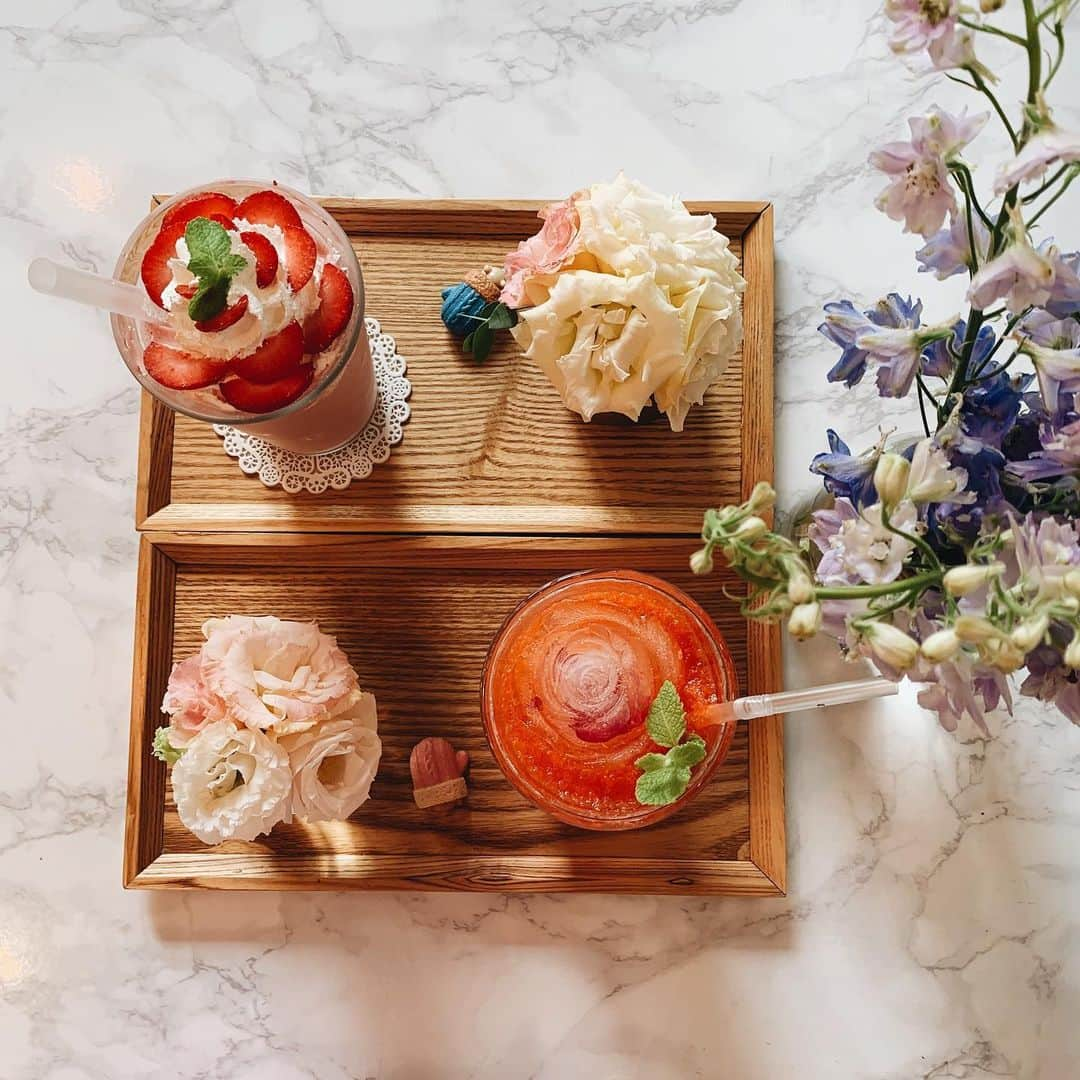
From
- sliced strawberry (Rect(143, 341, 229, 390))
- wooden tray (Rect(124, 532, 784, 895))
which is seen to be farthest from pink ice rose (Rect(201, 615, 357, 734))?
sliced strawberry (Rect(143, 341, 229, 390))

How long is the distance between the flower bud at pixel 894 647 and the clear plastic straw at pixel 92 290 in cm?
61

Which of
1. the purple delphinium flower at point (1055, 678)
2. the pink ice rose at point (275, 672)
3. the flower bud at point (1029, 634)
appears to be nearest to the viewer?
the flower bud at point (1029, 634)

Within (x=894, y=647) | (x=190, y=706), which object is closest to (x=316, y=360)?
(x=190, y=706)

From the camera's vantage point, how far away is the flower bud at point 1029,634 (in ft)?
1.77

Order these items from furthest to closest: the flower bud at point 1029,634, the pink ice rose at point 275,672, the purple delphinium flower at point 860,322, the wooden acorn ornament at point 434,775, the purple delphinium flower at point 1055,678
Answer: the wooden acorn ornament at point 434,775 < the pink ice rose at point 275,672 < the purple delphinium flower at point 860,322 < the purple delphinium flower at point 1055,678 < the flower bud at point 1029,634

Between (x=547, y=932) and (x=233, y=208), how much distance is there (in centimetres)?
78

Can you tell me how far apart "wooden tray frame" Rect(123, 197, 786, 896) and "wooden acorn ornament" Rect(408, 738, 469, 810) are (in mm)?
69

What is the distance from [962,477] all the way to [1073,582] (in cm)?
15

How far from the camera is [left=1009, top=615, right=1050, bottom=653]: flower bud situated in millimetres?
541

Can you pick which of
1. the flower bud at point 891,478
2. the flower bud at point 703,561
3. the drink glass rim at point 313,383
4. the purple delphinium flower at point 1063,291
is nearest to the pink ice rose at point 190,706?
the drink glass rim at point 313,383

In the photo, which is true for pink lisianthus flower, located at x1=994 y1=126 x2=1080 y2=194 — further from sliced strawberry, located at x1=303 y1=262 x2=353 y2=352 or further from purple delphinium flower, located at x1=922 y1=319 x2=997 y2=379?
sliced strawberry, located at x1=303 y1=262 x2=353 y2=352

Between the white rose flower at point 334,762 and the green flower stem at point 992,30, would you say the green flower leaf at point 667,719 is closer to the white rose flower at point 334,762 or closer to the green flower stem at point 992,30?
the white rose flower at point 334,762

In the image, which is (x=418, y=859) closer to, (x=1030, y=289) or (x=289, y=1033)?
(x=289, y=1033)

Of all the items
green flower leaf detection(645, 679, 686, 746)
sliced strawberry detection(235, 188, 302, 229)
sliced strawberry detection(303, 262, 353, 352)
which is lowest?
green flower leaf detection(645, 679, 686, 746)
